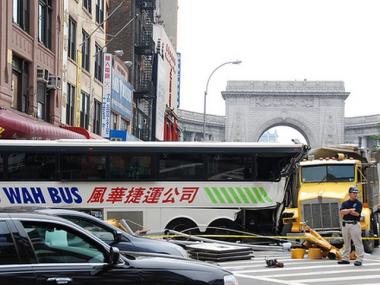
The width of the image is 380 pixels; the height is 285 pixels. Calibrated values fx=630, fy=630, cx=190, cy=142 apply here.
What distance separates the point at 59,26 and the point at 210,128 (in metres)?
83.6

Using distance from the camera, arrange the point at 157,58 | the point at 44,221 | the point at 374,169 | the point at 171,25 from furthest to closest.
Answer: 1. the point at 171,25
2. the point at 157,58
3. the point at 374,169
4. the point at 44,221

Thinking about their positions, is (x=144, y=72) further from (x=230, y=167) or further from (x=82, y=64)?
(x=230, y=167)

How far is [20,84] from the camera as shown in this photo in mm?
26125

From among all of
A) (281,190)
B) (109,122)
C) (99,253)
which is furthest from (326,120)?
(99,253)

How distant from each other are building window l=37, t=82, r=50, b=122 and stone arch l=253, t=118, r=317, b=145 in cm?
7221

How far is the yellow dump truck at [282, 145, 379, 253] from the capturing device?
62.5 feet

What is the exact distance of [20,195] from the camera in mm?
19141

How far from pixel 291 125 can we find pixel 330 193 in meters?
84.7

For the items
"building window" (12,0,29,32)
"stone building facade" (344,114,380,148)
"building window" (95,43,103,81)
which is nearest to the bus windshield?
"building window" (12,0,29,32)

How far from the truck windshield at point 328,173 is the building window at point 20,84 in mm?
11957

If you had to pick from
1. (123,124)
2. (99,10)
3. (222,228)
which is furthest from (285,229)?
(123,124)

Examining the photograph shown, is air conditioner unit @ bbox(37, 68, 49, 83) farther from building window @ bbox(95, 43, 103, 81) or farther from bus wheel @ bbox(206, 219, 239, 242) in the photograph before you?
bus wheel @ bbox(206, 219, 239, 242)

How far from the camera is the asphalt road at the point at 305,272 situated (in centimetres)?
1278

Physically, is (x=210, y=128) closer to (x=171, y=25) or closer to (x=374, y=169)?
(x=171, y=25)
